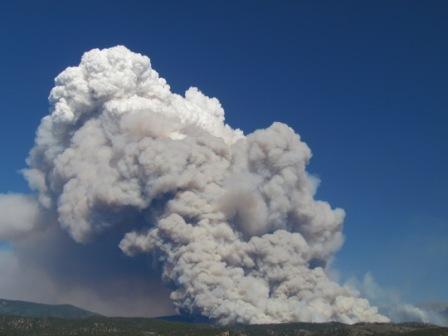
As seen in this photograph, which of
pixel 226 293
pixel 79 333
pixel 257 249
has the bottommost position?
pixel 79 333

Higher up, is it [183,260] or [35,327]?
[183,260]

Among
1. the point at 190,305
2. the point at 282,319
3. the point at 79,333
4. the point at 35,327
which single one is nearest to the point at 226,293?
the point at 190,305

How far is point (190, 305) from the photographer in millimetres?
131375

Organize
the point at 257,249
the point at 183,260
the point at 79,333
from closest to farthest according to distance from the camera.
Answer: the point at 183,260 → the point at 257,249 → the point at 79,333

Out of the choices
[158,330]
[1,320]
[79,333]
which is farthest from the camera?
[1,320]

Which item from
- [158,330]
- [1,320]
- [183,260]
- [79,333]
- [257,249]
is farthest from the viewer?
[1,320]

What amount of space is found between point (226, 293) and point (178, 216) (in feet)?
67.1

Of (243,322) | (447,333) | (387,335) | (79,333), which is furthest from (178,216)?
(447,333)

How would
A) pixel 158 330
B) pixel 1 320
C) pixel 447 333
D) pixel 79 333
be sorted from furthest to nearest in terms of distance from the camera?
pixel 1 320, pixel 158 330, pixel 79 333, pixel 447 333

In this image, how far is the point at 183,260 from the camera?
413 ft

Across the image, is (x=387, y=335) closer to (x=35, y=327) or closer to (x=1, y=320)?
(x=35, y=327)

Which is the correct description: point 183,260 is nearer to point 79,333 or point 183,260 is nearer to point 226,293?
point 226,293

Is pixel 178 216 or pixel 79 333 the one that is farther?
pixel 79 333

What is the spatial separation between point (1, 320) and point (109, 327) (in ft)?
133
